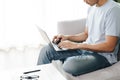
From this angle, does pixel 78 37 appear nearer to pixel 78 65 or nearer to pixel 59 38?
pixel 59 38

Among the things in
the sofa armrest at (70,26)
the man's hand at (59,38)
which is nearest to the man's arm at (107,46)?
the man's hand at (59,38)

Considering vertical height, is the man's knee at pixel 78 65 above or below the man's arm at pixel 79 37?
below

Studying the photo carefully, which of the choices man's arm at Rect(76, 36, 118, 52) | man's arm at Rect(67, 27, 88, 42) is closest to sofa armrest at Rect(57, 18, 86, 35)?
man's arm at Rect(67, 27, 88, 42)

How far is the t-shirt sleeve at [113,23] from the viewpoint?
1.56 metres

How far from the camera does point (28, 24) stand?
249cm

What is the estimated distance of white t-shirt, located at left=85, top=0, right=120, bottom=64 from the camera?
1.57 m

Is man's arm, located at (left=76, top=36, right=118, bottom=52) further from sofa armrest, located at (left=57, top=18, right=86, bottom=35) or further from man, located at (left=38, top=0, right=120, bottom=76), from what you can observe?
Answer: sofa armrest, located at (left=57, top=18, right=86, bottom=35)

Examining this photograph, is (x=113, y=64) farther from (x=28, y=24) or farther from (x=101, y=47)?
(x=28, y=24)

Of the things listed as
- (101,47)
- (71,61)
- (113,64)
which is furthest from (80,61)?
(113,64)

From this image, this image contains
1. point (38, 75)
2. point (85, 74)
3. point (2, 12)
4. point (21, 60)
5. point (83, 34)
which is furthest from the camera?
point (21, 60)

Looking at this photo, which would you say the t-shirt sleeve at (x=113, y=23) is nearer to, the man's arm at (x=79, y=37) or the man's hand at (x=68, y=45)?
the man's hand at (x=68, y=45)

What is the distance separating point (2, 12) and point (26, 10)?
0.81 feet

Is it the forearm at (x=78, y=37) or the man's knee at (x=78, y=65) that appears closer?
the man's knee at (x=78, y=65)

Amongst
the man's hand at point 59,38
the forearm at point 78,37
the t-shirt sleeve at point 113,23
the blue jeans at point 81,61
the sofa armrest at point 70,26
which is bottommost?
the blue jeans at point 81,61
